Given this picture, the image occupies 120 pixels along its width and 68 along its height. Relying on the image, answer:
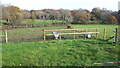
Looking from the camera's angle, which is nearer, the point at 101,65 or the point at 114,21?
the point at 101,65

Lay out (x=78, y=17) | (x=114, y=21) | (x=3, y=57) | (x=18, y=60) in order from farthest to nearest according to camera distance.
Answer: (x=78, y=17), (x=114, y=21), (x=3, y=57), (x=18, y=60)

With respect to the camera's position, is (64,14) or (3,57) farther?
(64,14)

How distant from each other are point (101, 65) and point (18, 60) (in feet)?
10.7

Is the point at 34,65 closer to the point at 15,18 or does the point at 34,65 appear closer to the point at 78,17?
the point at 15,18

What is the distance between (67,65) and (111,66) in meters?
1.54

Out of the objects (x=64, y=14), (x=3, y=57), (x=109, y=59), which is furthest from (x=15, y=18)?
(x=109, y=59)

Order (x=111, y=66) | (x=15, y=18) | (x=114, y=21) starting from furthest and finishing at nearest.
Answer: (x=114, y=21) < (x=15, y=18) < (x=111, y=66)

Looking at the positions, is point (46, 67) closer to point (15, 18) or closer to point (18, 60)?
point (18, 60)

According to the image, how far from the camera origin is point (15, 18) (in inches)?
1230

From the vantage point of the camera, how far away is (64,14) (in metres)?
49.7

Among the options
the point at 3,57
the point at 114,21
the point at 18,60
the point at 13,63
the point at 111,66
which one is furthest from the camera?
the point at 114,21

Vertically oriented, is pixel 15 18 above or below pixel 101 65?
above

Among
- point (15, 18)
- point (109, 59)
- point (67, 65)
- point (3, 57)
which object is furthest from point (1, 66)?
Result: point (15, 18)

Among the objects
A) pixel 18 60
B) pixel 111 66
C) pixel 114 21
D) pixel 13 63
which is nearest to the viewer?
pixel 111 66
